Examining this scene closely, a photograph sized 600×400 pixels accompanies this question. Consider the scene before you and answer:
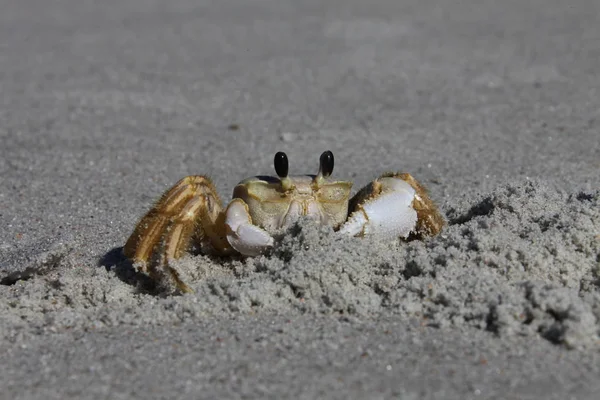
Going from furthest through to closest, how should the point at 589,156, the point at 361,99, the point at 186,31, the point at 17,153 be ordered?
the point at 186,31, the point at 361,99, the point at 17,153, the point at 589,156

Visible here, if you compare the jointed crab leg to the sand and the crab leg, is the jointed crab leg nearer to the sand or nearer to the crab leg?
the sand

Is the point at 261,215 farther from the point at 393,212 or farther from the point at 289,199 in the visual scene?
the point at 393,212

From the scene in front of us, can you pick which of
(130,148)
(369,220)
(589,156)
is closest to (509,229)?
(369,220)

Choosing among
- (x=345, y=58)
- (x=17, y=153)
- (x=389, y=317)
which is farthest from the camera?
(x=345, y=58)

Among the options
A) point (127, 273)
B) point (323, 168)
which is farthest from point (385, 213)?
point (127, 273)

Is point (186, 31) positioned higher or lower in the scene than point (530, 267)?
higher

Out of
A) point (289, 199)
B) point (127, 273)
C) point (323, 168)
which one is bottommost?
point (127, 273)

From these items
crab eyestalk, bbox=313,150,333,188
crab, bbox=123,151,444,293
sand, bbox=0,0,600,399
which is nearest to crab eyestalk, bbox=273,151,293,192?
crab, bbox=123,151,444,293

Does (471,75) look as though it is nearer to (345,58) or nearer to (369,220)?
(345,58)
